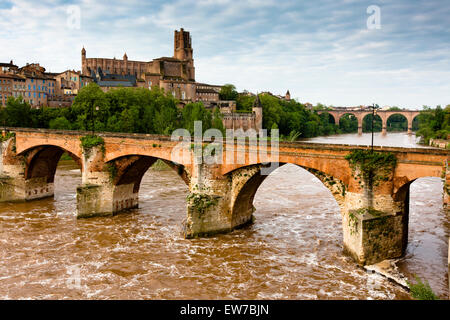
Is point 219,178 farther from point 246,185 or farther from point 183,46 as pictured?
point 183,46

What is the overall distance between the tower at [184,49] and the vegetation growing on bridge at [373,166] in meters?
84.4

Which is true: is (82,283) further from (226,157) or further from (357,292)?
(357,292)

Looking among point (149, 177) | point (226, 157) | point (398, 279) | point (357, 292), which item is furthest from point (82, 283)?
point (149, 177)

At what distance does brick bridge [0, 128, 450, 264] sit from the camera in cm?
1677

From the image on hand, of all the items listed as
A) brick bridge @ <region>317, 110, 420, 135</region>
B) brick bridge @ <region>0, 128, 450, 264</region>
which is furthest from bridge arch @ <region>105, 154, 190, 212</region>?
brick bridge @ <region>317, 110, 420, 135</region>

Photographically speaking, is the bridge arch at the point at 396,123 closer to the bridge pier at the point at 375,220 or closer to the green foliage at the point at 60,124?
the green foliage at the point at 60,124

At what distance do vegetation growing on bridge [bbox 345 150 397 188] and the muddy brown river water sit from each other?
3790 millimetres

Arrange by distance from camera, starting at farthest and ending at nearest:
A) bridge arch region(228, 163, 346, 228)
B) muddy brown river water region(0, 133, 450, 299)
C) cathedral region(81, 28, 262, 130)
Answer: cathedral region(81, 28, 262, 130) < bridge arch region(228, 163, 346, 228) < muddy brown river water region(0, 133, 450, 299)

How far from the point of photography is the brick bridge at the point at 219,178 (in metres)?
16.8

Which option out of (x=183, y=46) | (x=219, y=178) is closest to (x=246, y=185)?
Answer: (x=219, y=178)

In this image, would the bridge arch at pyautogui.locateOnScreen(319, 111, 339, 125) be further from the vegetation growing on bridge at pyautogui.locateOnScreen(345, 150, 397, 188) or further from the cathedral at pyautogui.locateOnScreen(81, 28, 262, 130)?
the vegetation growing on bridge at pyautogui.locateOnScreen(345, 150, 397, 188)

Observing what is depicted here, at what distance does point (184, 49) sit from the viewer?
100 m

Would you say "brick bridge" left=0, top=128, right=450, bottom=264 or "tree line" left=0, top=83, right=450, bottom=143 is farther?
"tree line" left=0, top=83, right=450, bottom=143

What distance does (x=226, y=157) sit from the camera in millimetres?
21734
